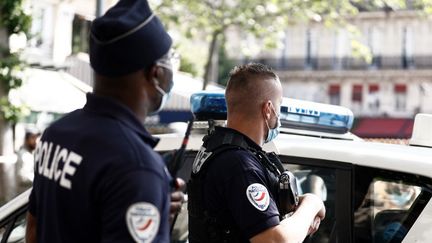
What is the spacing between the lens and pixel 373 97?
1452 inches

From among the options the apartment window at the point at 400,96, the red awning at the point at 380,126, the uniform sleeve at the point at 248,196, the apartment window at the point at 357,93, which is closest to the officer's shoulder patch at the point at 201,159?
the uniform sleeve at the point at 248,196

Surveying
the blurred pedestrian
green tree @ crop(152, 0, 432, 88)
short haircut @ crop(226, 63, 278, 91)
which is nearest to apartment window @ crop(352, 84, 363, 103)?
green tree @ crop(152, 0, 432, 88)

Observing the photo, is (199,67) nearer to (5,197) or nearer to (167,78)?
(5,197)

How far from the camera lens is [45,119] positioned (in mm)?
17703

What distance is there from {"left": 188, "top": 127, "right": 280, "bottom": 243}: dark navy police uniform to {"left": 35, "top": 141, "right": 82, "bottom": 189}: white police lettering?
685 millimetres

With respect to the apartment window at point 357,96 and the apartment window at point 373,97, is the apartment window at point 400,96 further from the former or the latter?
the apartment window at point 357,96

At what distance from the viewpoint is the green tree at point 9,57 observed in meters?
7.75

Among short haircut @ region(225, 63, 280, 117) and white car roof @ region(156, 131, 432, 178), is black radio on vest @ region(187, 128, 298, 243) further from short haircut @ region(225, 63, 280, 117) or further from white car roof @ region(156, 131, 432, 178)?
white car roof @ region(156, 131, 432, 178)

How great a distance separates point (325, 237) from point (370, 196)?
10.3 inches

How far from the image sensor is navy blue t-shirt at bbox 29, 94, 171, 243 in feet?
5.04

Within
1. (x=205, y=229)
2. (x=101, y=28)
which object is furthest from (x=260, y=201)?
(x=101, y=28)

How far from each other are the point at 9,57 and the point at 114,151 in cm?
675

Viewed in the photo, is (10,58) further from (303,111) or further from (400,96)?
(400,96)

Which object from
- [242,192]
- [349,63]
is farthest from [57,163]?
[349,63]
